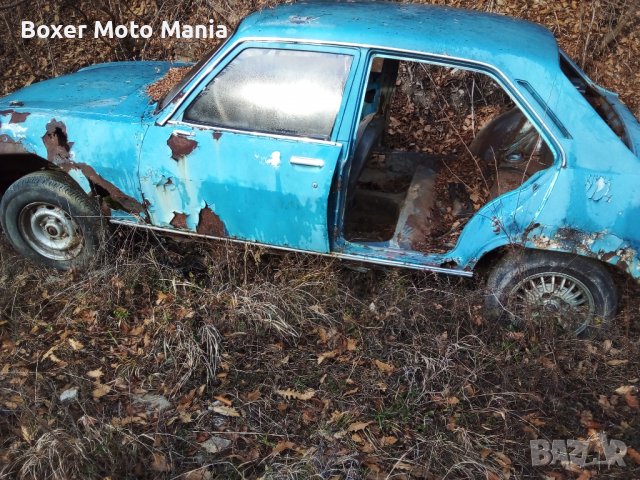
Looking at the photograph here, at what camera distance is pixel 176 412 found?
3.16 metres

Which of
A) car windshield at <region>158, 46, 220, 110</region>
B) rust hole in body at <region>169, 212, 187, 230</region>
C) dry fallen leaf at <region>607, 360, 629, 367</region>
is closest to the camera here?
dry fallen leaf at <region>607, 360, 629, 367</region>

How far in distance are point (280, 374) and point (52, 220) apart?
201cm

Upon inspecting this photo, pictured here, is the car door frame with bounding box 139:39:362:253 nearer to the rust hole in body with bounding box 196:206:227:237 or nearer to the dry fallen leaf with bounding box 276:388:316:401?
the rust hole in body with bounding box 196:206:227:237

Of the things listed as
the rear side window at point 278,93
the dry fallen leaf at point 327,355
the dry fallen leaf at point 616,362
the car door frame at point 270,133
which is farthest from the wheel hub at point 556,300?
the rear side window at point 278,93

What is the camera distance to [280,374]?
3.38 metres

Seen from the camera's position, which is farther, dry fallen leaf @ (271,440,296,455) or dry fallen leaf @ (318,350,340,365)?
dry fallen leaf @ (318,350,340,365)

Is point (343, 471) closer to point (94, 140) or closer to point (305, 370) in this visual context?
point (305, 370)

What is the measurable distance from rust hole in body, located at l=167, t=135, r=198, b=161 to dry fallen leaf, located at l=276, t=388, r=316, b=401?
1.52m

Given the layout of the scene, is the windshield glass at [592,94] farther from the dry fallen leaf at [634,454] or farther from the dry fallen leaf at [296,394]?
the dry fallen leaf at [296,394]

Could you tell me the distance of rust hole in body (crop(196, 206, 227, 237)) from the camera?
12.0ft

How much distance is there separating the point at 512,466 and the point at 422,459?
1.51ft

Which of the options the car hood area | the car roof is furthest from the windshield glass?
the car hood area

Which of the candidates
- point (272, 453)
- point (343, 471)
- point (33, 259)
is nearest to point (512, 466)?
point (343, 471)

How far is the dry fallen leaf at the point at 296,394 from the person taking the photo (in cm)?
325
